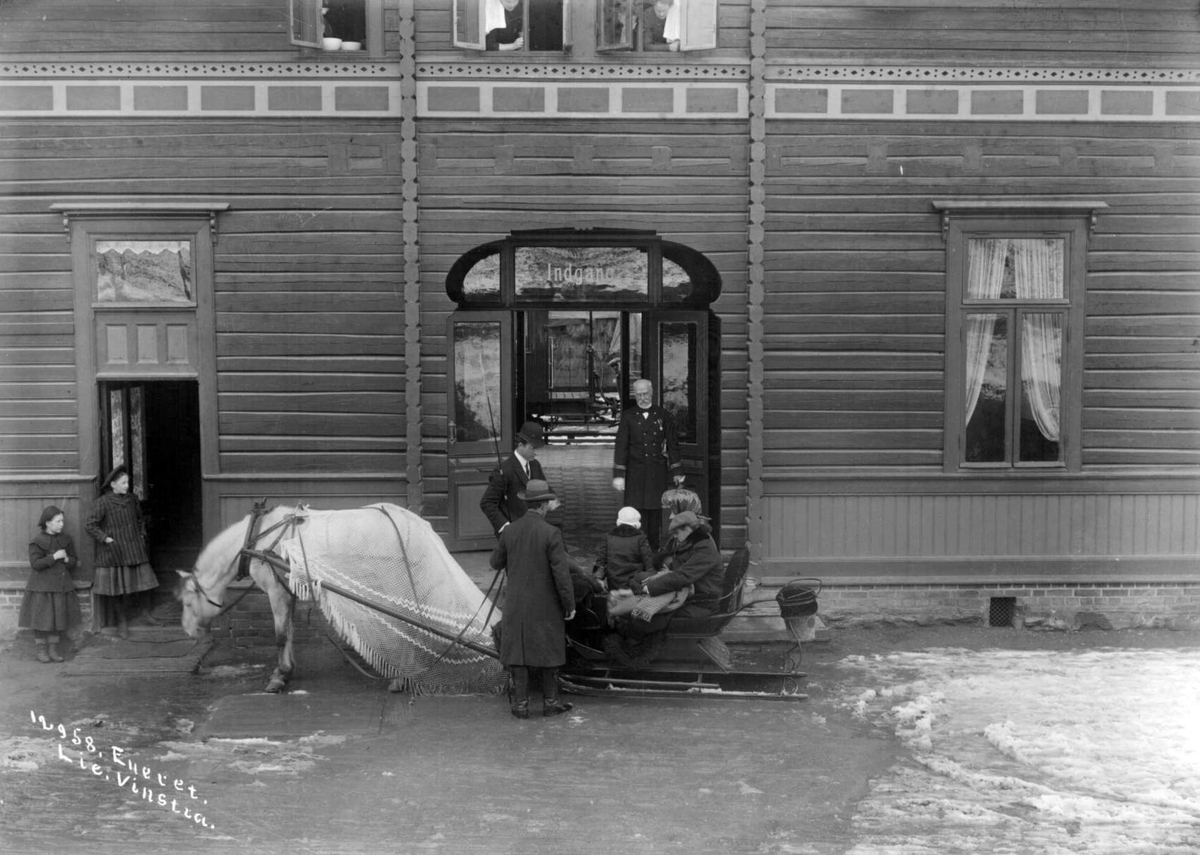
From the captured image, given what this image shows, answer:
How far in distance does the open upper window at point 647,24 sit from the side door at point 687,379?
2696 mm

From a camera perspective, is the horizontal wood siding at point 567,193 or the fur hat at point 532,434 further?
the horizontal wood siding at point 567,193

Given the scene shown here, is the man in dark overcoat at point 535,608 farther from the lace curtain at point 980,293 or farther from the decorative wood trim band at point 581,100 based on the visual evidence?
the lace curtain at point 980,293

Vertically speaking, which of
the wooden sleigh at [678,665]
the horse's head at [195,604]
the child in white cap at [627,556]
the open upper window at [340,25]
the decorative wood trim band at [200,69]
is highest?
the open upper window at [340,25]

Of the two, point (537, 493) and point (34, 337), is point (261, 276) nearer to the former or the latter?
point (34, 337)

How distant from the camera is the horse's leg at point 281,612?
9938mm

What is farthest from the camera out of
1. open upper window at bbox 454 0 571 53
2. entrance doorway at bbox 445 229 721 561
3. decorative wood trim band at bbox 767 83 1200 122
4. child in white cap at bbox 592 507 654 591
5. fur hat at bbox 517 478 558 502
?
entrance doorway at bbox 445 229 721 561

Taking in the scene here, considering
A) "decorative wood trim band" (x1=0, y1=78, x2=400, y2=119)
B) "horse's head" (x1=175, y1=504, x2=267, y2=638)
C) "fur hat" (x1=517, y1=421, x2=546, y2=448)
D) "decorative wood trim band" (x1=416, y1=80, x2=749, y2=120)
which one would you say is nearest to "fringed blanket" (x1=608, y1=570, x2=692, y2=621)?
"fur hat" (x1=517, y1=421, x2=546, y2=448)

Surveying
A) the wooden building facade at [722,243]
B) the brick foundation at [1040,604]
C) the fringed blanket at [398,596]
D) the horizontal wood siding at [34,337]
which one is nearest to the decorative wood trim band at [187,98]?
the wooden building facade at [722,243]

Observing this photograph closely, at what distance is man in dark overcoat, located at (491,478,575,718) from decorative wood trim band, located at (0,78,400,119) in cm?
479

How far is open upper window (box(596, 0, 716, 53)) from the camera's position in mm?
11523

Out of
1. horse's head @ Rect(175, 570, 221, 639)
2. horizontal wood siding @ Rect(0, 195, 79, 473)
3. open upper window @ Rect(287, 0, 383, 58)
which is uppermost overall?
open upper window @ Rect(287, 0, 383, 58)

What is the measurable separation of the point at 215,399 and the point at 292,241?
168cm

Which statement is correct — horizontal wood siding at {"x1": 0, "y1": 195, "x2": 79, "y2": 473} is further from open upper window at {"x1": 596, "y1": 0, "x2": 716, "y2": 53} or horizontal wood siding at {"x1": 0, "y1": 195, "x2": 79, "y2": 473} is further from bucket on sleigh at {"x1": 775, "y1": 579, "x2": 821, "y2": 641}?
bucket on sleigh at {"x1": 775, "y1": 579, "x2": 821, "y2": 641}

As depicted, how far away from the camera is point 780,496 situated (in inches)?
472
